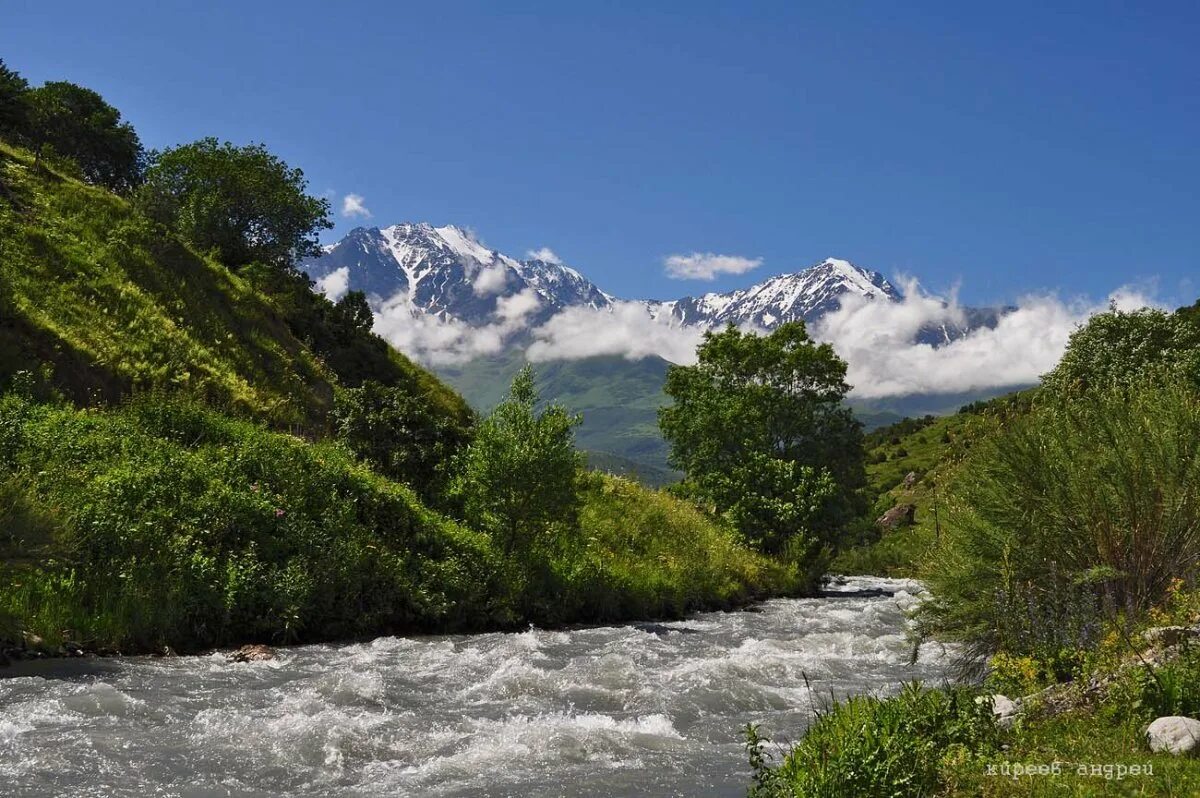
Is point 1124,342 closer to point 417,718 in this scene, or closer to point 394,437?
point 394,437

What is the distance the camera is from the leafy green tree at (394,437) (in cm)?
3133

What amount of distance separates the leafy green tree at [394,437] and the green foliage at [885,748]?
78.9 feet

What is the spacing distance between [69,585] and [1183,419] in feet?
64.7

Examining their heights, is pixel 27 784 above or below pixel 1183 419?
below

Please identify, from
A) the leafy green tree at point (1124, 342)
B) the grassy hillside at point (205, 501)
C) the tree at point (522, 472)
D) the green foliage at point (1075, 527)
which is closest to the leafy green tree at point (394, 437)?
the grassy hillside at point (205, 501)

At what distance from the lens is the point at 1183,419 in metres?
11.6

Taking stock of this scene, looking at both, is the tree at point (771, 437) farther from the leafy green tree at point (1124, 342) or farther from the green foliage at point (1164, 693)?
the green foliage at point (1164, 693)

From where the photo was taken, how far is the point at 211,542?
62.4ft

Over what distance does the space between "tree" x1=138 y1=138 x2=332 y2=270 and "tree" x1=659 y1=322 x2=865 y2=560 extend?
27.1m

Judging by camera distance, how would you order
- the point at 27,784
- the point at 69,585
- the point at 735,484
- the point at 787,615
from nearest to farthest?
the point at 27,784 → the point at 69,585 → the point at 787,615 → the point at 735,484

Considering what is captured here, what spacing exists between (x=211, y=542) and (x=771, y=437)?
128ft

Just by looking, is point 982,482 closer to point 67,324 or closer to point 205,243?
point 67,324

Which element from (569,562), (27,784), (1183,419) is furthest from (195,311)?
(1183,419)

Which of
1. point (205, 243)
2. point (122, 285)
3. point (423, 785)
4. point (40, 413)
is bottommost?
point (423, 785)
